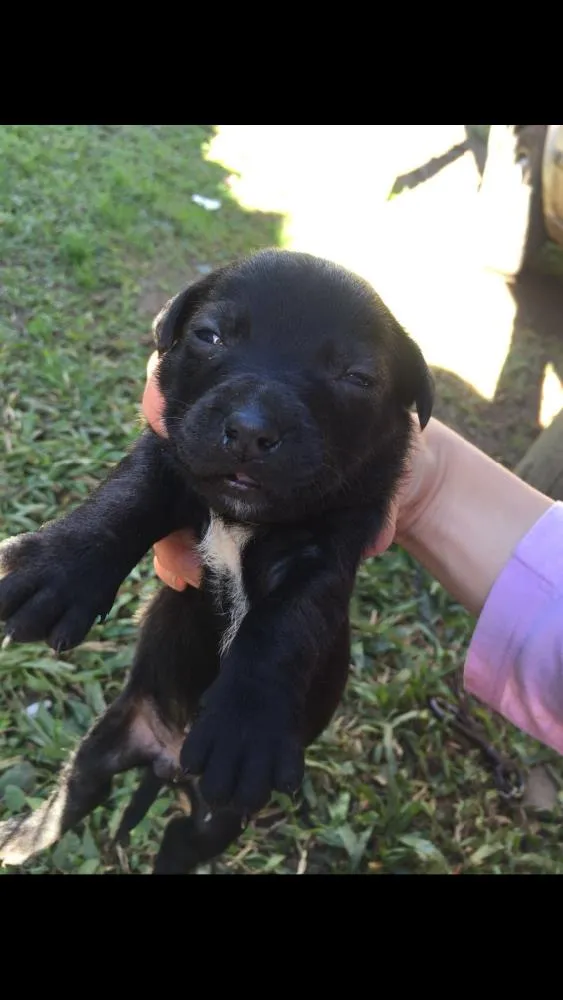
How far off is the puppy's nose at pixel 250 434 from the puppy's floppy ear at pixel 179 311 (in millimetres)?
634

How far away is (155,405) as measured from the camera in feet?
8.77

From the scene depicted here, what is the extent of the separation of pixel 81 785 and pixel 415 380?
1752mm

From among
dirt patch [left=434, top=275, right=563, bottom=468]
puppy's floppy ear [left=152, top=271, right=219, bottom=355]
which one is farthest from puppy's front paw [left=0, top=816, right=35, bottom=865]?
dirt patch [left=434, top=275, right=563, bottom=468]

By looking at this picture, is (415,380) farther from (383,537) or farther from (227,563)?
(227,563)

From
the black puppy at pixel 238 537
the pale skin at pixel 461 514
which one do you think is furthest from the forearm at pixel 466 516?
the black puppy at pixel 238 537

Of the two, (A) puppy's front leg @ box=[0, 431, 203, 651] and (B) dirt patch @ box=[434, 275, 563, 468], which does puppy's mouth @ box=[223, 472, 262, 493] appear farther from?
(B) dirt patch @ box=[434, 275, 563, 468]

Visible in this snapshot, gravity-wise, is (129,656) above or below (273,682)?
below

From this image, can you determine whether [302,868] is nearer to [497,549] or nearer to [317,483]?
[497,549]

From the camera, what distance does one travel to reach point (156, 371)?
8.66ft

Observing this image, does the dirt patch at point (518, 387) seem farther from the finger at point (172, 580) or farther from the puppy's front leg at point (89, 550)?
the puppy's front leg at point (89, 550)

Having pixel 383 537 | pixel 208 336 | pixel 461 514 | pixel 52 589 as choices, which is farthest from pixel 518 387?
pixel 52 589

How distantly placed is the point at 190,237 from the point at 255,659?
557 centimetres

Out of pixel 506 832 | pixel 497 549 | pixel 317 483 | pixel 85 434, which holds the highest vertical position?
pixel 317 483
